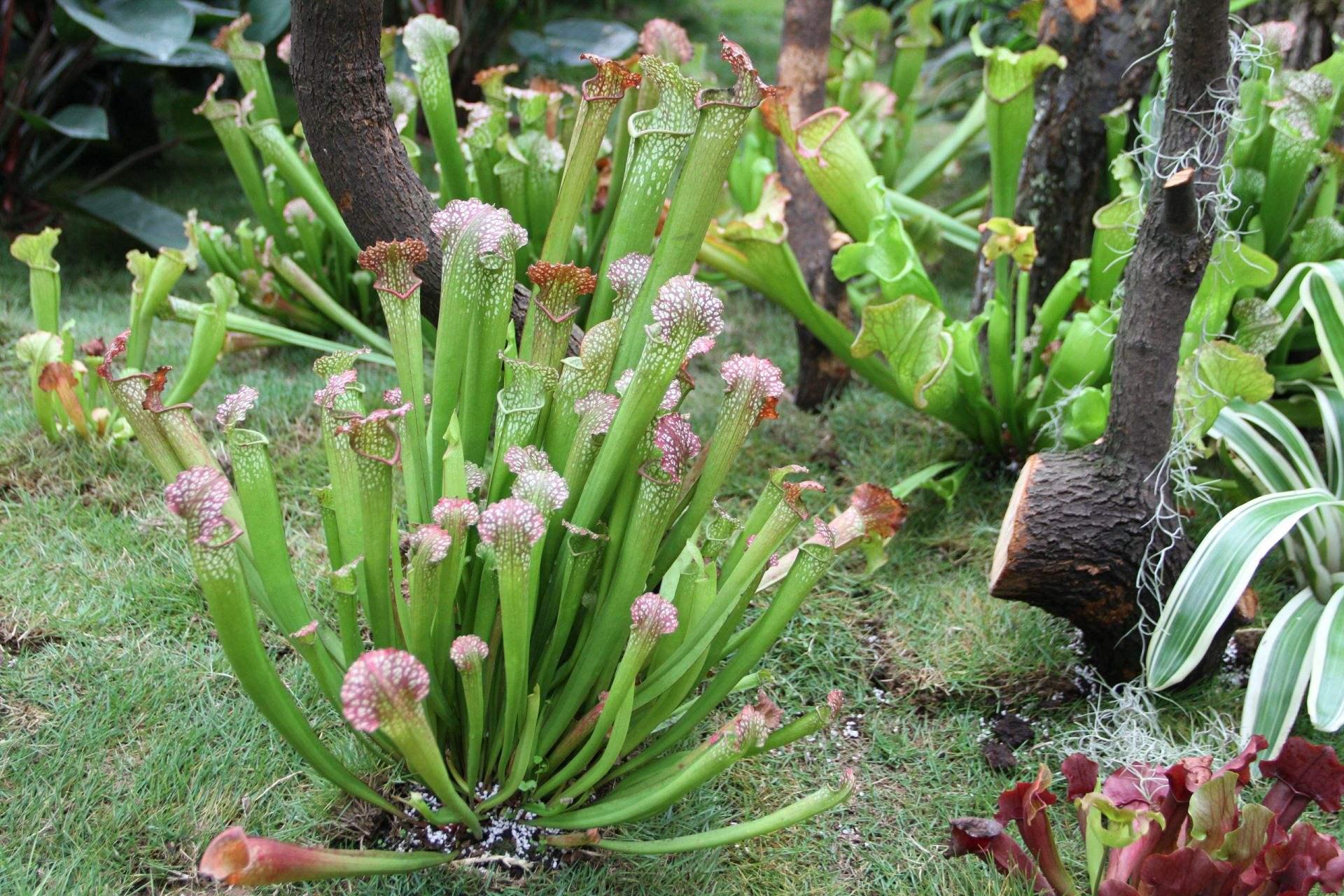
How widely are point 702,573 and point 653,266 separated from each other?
451mm

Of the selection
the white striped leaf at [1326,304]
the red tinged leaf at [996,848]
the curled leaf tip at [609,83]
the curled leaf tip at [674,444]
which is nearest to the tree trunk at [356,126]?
the curled leaf tip at [609,83]

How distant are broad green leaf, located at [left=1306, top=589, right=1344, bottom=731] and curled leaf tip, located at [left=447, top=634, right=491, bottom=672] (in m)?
1.38

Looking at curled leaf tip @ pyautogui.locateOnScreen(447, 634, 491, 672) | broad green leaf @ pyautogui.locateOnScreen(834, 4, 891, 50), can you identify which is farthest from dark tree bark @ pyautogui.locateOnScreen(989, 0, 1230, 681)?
broad green leaf @ pyautogui.locateOnScreen(834, 4, 891, 50)

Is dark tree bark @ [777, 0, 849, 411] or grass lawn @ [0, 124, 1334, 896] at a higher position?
dark tree bark @ [777, 0, 849, 411]

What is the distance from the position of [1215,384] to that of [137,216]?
3457mm

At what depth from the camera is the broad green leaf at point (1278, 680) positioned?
177cm

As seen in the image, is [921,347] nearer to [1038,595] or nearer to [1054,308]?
[1054,308]

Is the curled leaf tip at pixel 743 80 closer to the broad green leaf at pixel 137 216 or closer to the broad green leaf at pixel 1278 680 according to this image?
the broad green leaf at pixel 1278 680

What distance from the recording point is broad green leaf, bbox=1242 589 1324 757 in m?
1.77

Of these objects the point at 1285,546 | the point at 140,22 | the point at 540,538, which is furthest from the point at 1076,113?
the point at 140,22

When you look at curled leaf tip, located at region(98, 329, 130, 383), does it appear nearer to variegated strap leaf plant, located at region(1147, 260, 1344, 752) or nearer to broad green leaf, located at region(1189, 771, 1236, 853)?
broad green leaf, located at region(1189, 771, 1236, 853)

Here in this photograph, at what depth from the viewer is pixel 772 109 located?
2.56 meters

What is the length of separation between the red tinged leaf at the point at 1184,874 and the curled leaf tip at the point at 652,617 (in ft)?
2.28

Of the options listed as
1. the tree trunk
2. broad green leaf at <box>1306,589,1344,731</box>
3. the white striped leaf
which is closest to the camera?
the tree trunk
